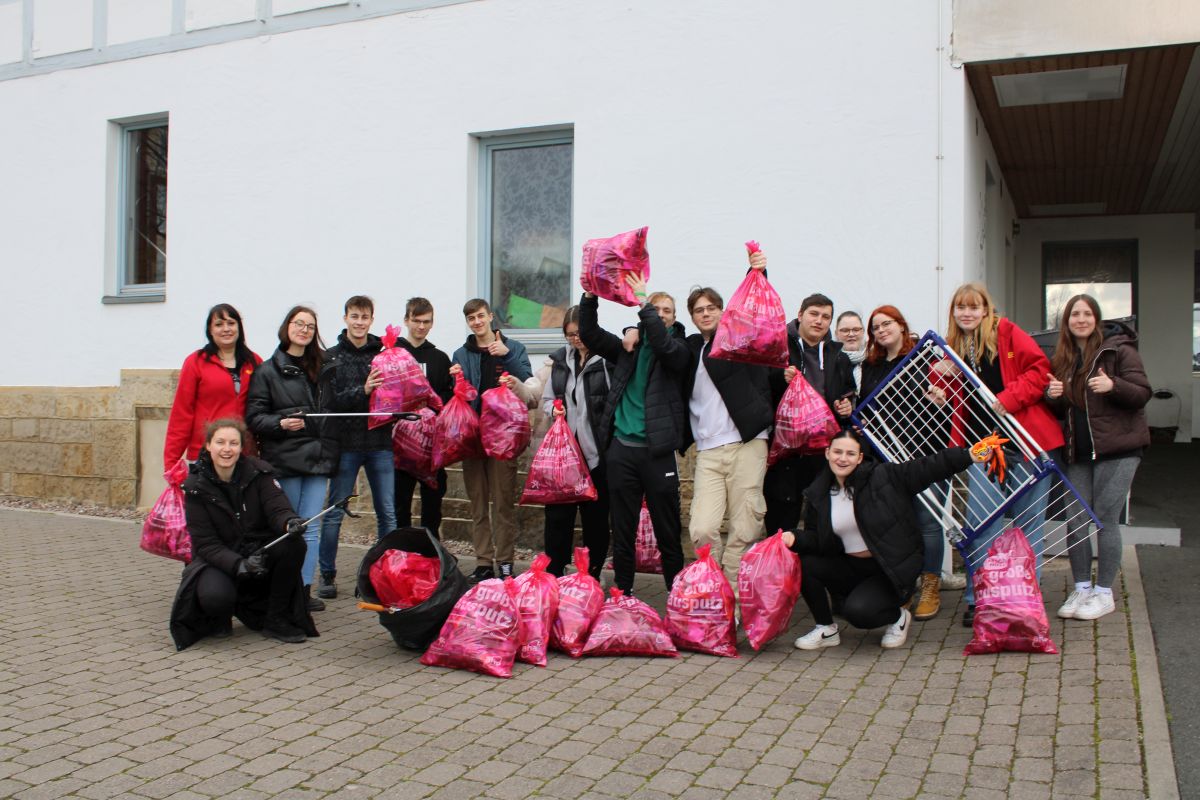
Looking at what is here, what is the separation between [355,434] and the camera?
6.32 m

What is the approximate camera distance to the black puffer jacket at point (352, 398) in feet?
20.5

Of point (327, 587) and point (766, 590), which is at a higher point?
point (766, 590)

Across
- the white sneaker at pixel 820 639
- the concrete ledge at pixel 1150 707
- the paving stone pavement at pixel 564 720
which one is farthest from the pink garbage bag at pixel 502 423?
the concrete ledge at pixel 1150 707

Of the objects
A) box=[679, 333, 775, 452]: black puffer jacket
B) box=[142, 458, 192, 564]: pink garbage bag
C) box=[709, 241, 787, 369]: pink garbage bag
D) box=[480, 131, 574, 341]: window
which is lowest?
box=[142, 458, 192, 564]: pink garbage bag

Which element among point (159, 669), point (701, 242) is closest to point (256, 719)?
point (159, 669)

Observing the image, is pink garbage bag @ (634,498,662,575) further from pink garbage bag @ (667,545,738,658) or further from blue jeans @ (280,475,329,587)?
blue jeans @ (280,475,329,587)

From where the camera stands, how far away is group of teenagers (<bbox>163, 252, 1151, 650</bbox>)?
203 inches

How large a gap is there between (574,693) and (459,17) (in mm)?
5536

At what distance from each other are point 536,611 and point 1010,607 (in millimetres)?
2131

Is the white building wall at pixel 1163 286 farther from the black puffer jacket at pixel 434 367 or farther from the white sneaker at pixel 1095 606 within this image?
the black puffer jacket at pixel 434 367

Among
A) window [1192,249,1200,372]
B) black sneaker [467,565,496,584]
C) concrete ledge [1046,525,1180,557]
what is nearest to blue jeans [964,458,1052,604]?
concrete ledge [1046,525,1180,557]

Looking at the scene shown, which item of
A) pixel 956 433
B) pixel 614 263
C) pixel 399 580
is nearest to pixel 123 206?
pixel 399 580

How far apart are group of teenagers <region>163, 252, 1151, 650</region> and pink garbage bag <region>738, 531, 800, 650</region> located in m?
0.11

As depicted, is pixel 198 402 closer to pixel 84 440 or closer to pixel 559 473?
pixel 559 473
